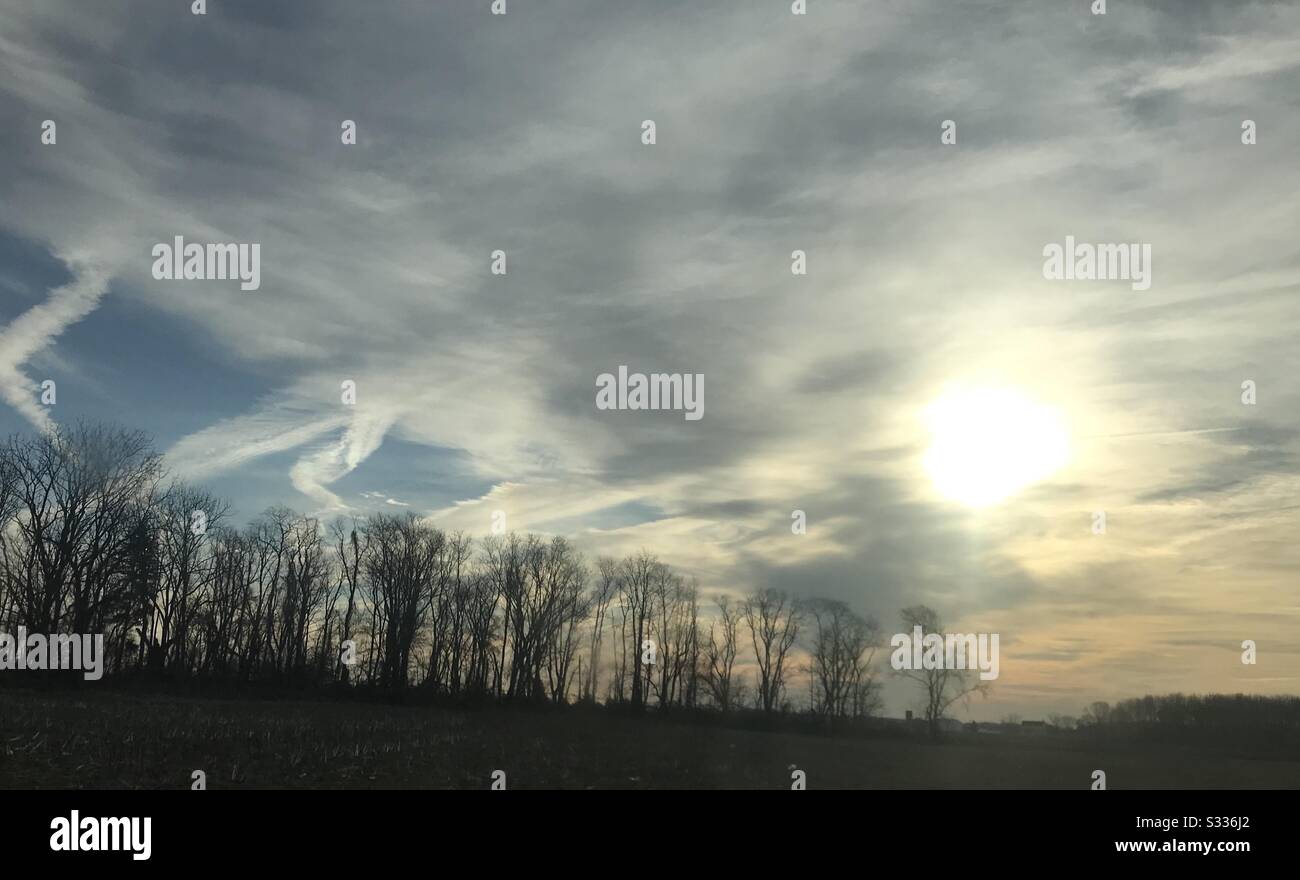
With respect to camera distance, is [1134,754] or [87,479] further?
[87,479]

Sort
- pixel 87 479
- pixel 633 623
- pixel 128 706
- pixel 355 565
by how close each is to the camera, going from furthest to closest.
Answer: pixel 633 623 < pixel 355 565 < pixel 87 479 < pixel 128 706

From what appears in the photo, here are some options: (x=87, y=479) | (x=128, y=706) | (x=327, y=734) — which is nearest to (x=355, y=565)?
(x=87, y=479)

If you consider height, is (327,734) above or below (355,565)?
below

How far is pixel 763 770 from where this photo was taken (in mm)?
37719

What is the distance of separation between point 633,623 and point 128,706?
63.9 meters

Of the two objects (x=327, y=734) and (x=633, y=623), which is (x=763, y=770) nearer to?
(x=327, y=734)
